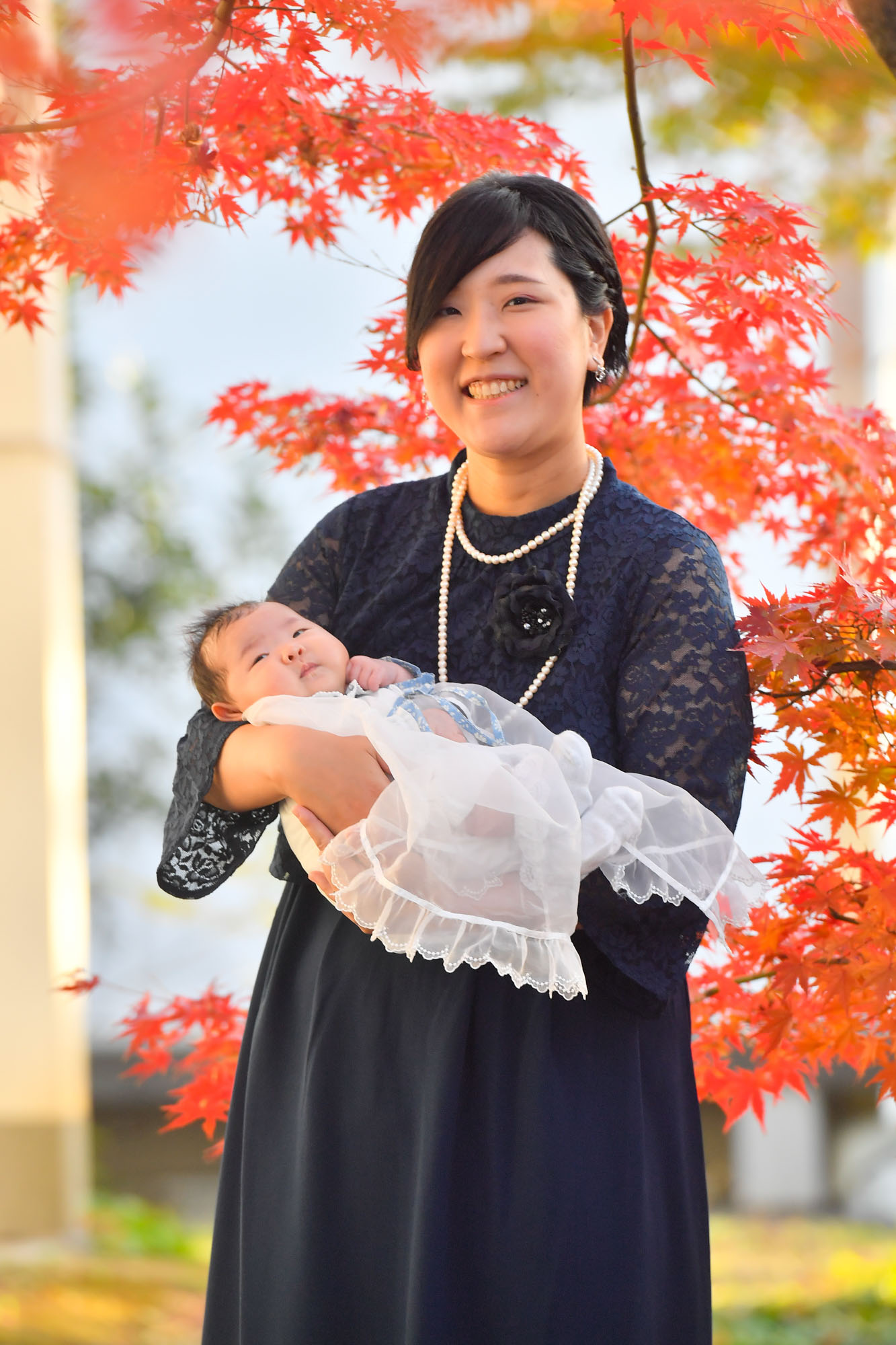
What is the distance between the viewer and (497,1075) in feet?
4.88

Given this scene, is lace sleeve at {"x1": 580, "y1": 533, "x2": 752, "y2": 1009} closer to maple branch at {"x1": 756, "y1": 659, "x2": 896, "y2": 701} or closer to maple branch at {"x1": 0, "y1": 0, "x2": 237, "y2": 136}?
maple branch at {"x1": 756, "y1": 659, "x2": 896, "y2": 701}

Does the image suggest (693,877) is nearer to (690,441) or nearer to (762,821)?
(690,441)

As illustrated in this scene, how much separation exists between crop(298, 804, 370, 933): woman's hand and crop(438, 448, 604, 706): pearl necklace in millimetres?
300

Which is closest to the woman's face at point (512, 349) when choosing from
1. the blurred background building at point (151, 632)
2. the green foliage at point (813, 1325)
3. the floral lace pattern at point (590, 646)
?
the floral lace pattern at point (590, 646)

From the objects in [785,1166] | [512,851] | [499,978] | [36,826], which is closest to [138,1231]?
[36,826]

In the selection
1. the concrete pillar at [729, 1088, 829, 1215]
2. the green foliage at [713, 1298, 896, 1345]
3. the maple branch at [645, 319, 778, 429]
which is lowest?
the green foliage at [713, 1298, 896, 1345]

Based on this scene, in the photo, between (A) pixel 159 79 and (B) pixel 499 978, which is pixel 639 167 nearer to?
(A) pixel 159 79

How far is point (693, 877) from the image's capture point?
1.39m

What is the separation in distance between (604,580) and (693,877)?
0.40 meters

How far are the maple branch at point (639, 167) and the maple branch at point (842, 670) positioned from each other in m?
0.80

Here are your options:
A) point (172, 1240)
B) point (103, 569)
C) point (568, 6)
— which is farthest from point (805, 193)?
point (172, 1240)

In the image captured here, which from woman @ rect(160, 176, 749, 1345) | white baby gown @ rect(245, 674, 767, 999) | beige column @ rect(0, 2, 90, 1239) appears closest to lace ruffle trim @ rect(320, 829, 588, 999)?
white baby gown @ rect(245, 674, 767, 999)

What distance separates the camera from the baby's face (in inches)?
63.7

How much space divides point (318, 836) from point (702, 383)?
1131 mm
